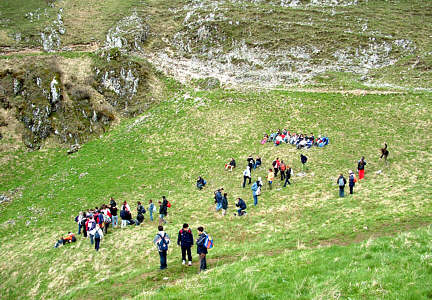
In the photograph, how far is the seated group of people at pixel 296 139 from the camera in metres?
31.8

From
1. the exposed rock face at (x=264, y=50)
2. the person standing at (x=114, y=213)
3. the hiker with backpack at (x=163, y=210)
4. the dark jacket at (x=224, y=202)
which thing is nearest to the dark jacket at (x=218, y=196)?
the dark jacket at (x=224, y=202)

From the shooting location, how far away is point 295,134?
3347 cm

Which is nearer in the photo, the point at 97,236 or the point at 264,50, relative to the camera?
the point at 97,236

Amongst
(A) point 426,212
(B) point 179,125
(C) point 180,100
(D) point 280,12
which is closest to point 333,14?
(D) point 280,12

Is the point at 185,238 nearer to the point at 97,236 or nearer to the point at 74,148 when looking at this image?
the point at 97,236

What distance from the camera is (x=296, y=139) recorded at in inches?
1284

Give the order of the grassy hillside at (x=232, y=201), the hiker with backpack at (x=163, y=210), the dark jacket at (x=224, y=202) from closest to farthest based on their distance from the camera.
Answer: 1. the grassy hillside at (x=232, y=201)
2. the dark jacket at (x=224, y=202)
3. the hiker with backpack at (x=163, y=210)

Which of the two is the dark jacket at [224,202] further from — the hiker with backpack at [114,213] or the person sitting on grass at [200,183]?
the hiker with backpack at [114,213]

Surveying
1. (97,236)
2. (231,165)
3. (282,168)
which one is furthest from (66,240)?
(282,168)

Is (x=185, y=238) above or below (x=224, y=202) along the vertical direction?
above

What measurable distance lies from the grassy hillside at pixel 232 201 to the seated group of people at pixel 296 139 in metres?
1.06

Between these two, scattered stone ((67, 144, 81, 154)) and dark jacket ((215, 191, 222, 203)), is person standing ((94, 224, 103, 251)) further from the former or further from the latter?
scattered stone ((67, 144, 81, 154))

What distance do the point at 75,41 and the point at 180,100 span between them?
1270 inches

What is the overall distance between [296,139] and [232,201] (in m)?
12.5
